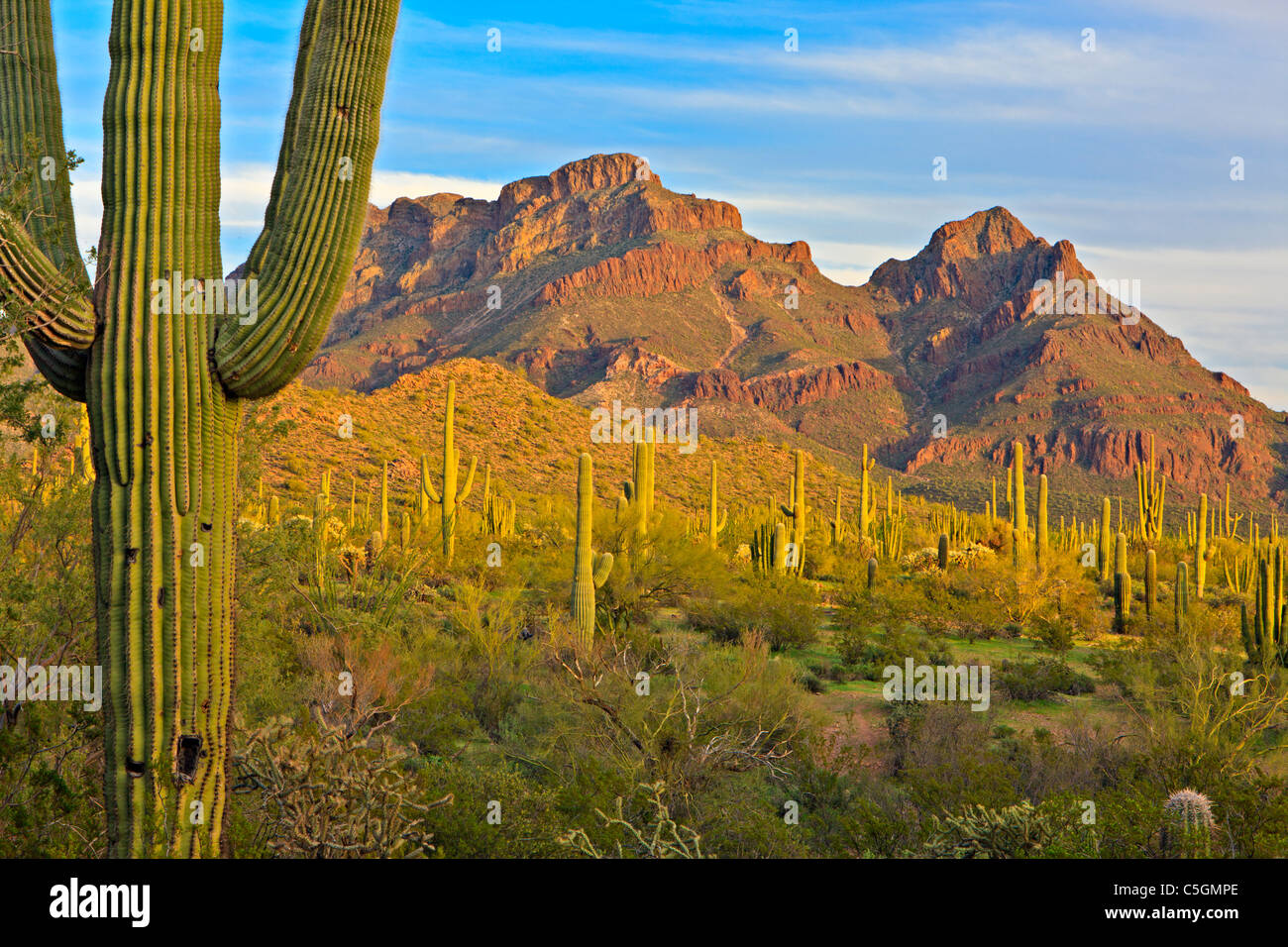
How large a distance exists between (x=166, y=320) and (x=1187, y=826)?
7.27 meters

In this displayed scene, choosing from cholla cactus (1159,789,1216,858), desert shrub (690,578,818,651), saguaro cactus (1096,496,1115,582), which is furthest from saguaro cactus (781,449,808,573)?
cholla cactus (1159,789,1216,858)

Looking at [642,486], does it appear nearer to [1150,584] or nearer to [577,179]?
[1150,584]

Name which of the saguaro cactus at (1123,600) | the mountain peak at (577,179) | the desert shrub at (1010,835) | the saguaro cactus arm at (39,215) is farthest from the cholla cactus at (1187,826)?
the mountain peak at (577,179)

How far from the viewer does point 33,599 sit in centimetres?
722

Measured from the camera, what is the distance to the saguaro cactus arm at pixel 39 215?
14.9ft

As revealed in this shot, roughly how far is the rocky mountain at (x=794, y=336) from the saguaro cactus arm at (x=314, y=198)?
223ft

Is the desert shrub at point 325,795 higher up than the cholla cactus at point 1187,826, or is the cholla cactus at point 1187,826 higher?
the desert shrub at point 325,795

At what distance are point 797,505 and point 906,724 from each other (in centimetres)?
1626

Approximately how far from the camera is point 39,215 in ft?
16.2

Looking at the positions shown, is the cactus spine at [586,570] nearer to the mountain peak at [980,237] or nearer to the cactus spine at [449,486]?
the cactus spine at [449,486]

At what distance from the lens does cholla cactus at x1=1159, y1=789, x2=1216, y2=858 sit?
675 centimetres
